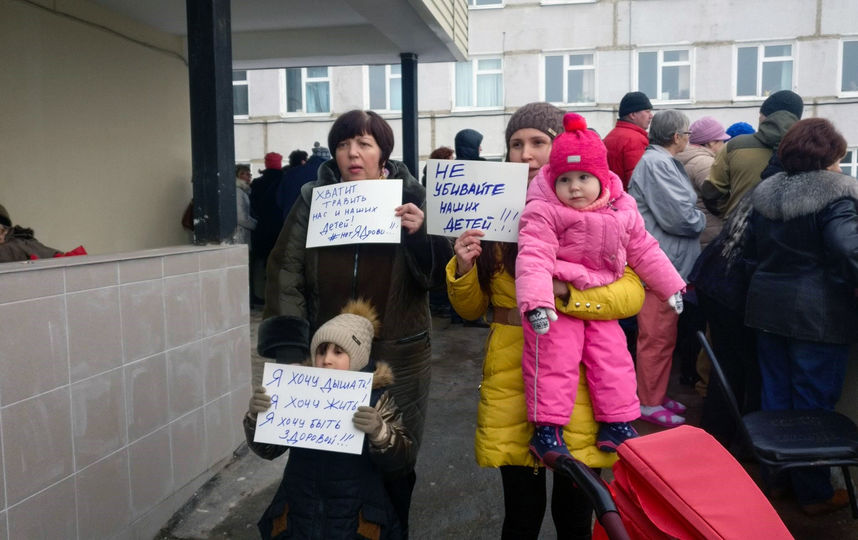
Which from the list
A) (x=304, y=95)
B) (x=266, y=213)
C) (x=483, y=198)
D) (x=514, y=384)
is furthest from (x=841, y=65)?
(x=514, y=384)

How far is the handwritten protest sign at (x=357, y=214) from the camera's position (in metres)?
2.58

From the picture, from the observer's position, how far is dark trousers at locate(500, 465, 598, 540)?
8.55 feet

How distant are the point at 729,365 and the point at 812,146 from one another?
64.3 inches

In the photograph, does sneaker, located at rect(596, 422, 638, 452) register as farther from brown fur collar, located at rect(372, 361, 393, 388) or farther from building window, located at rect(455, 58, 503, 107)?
building window, located at rect(455, 58, 503, 107)

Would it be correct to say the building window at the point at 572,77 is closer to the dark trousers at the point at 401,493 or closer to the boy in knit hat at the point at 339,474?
the dark trousers at the point at 401,493

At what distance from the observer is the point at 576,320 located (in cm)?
242

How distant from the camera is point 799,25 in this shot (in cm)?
2009

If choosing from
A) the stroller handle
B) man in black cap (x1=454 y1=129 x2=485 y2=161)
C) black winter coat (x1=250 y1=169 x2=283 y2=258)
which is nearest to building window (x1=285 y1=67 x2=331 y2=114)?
black winter coat (x1=250 y1=169 x2=283 y2=258)

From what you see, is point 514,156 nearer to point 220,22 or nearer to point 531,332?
point 531,332

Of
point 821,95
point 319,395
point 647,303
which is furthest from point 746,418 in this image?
point 821,95

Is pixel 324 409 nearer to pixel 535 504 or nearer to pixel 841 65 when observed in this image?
pixel 535 504

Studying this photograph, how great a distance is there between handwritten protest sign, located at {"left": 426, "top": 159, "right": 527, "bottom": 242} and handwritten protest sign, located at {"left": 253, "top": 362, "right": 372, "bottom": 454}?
2.12 ft

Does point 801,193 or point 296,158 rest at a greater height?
point 296,158

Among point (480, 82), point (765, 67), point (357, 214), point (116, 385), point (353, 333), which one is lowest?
point (116, 385)
